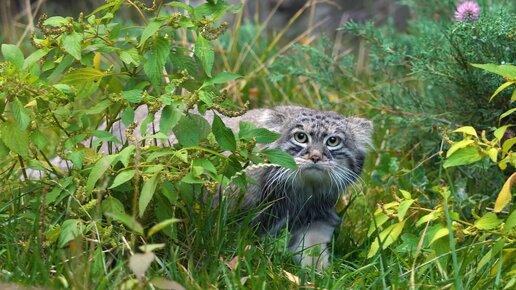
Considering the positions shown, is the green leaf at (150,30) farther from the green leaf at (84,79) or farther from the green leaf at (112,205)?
the green leaf at (112,205)

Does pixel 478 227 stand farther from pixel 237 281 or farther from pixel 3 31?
pixel 3 31

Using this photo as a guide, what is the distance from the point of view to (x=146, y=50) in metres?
3.60

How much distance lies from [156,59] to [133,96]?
17 cm

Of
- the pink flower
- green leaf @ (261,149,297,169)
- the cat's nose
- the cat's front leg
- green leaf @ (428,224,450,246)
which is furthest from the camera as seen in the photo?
the pink flower

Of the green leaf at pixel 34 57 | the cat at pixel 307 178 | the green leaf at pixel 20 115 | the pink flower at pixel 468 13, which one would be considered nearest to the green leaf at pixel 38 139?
the green leaf at pixel 20 115

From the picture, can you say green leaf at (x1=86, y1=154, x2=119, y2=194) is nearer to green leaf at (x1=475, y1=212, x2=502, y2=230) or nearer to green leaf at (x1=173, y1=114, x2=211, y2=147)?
green leaf at (x1=173, y1=114, x2=211, y2=147)

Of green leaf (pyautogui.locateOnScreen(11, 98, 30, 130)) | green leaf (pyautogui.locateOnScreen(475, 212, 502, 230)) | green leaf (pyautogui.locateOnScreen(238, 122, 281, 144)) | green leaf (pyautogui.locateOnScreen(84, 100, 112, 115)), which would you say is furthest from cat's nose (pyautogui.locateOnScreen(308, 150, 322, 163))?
green leaf (pyautogui.locateOnScreen(11, 98, 30, 130))

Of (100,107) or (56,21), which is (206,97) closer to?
(100,107)

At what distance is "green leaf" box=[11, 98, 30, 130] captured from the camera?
11.0 ft

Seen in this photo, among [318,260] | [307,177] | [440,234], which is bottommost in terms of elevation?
[318,260]

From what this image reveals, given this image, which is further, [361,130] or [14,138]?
[361,130]

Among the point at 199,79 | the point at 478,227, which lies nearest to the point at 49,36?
the point at 199,79

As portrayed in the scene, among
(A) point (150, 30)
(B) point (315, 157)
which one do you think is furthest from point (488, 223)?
(A) point (150, 30)

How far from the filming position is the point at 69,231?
3395 mm
